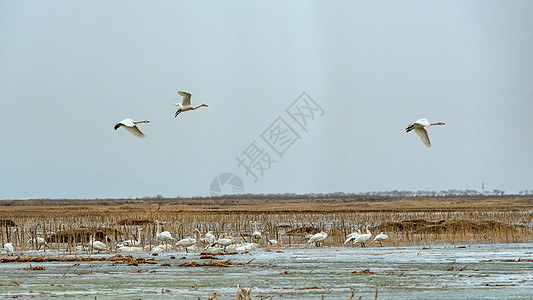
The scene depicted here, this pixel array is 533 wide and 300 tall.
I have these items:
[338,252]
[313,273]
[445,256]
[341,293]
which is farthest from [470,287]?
[338,252]

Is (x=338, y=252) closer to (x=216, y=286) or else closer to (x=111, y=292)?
(x=216, y=286)

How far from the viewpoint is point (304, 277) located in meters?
14.9

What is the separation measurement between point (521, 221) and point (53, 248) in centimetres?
2169

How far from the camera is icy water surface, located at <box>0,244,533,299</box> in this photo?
1267cm

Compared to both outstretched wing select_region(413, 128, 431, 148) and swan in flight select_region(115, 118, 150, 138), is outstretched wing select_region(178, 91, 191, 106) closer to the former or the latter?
swan in flight select_region(115, 118, 150, 138)

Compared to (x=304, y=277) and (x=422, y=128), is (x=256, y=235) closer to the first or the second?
(x=422, y=128)

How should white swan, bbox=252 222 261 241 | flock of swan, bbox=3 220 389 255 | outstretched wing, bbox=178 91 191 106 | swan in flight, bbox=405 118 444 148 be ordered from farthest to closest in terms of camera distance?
white swan, bbox=252 222 261 241
outstretched wing, bbox=178 91 191 106
flock of swan, bbox=3 220 389 255
swan in flight, bbox=405 118 444 148

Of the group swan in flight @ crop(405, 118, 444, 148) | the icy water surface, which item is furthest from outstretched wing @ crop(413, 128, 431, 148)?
the icy water surface

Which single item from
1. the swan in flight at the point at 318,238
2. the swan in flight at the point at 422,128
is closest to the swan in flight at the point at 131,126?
the swan in flight at the point at 318,238

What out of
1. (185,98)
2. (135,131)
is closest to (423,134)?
(185,98)

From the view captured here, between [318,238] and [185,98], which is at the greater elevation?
[185,98]

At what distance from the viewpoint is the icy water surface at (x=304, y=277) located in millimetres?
12672

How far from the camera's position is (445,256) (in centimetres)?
1900

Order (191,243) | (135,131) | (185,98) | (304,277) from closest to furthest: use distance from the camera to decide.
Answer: (304,277) < (135,131) < (191,243) < (185,98)
